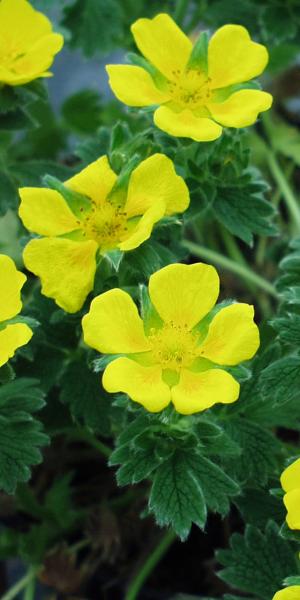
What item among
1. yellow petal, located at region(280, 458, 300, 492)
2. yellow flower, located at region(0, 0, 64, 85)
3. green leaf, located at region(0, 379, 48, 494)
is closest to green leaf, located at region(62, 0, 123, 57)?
yellow flower, located at region(0, 0, 64, 85)

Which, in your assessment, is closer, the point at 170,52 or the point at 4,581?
the point at 170,52

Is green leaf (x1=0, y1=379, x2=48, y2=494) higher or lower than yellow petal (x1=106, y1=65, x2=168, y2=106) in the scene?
lower

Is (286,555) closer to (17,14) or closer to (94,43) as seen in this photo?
(17,14)

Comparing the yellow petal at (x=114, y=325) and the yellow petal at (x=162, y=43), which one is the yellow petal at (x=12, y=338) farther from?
the yellow petal at (x=162, y=43)

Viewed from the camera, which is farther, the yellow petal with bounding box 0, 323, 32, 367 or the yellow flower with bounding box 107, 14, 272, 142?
the yellow flower with bounding box 107, 14, 272, 142

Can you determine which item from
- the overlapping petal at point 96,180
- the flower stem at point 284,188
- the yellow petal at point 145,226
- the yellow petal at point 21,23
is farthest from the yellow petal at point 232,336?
the flower stem at point 284,188

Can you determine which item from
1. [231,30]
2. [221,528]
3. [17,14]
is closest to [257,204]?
[231,30]

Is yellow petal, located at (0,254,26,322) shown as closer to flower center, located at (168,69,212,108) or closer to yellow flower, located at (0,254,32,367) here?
yellow flower, located at (0,254,32,367)
